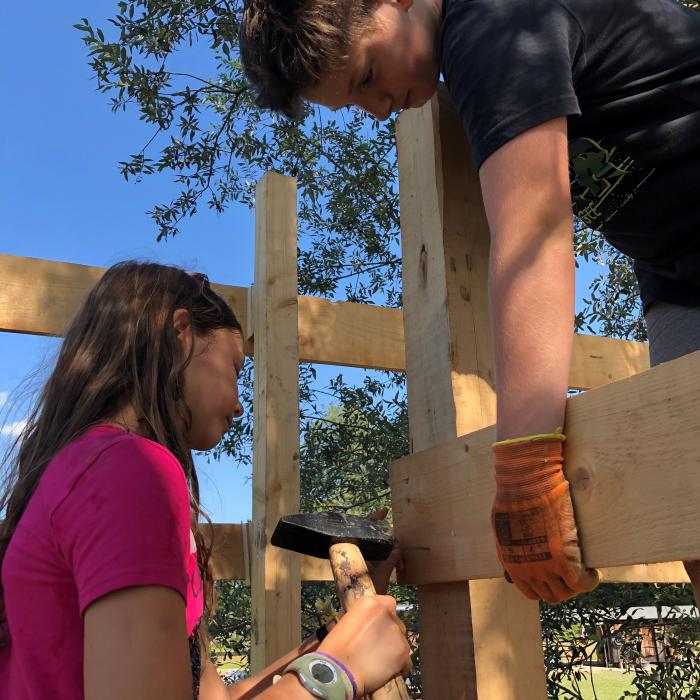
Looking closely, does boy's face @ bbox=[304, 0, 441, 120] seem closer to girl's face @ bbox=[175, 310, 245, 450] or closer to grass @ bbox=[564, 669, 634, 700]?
girl's face @ bbox=[175, 310, 245, 450]

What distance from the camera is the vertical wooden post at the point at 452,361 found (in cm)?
143

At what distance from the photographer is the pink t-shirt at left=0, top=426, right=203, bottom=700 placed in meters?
1.11

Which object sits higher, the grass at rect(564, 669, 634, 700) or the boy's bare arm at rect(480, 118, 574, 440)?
the boy's bare arm at rect(480, 118, 574, 440)

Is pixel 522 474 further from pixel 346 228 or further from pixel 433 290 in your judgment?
pixel 346 228

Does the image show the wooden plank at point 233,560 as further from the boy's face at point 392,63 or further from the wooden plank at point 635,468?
the boy's face at point 392,63

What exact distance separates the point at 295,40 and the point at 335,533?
1.05m

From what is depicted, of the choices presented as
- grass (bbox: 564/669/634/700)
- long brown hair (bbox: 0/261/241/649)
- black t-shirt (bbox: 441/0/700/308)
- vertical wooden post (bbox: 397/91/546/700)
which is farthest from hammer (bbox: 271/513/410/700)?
grass (bbox: 564/669/634/700)

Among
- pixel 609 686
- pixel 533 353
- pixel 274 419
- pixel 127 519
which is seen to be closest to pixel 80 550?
pixel 127 519

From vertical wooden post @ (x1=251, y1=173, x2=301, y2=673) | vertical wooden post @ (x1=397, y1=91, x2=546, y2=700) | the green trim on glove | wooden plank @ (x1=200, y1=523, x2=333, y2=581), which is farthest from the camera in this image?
wooden plank @ (x1=200, y1=523, x2=333, y2=581)

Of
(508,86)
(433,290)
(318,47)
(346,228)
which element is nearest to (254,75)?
(318,47)

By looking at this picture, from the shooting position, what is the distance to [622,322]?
5.62 m

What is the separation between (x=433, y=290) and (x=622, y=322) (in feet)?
14.4

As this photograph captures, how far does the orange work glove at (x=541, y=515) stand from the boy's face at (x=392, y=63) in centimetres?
81

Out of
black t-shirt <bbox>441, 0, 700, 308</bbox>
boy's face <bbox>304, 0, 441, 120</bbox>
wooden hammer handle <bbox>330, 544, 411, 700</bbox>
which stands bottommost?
wooden hammer handle <bbox>330, 544, 411, 700</bbox>
